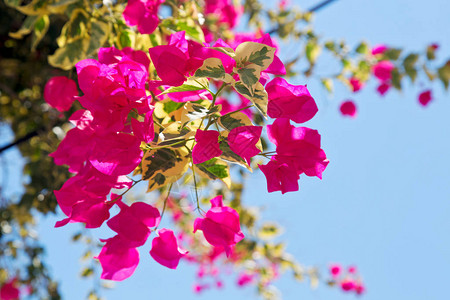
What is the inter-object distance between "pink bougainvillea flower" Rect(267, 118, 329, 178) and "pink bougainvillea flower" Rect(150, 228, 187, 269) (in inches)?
6.2

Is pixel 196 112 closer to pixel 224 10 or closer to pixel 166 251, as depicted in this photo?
pixel 166 251

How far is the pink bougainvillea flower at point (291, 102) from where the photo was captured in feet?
1.34

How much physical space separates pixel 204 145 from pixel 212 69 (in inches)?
2.8

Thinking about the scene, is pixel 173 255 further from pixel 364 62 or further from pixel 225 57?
pixel 364 62

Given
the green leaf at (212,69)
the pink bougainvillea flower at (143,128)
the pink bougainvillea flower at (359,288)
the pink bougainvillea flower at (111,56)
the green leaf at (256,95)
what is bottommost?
the pink bougainvillea flower at (359,288)

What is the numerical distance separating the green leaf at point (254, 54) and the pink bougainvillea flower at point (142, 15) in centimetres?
22

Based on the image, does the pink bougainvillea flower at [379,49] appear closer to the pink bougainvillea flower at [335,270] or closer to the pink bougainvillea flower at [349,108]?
the pink bougainvillea flower at [349,108]

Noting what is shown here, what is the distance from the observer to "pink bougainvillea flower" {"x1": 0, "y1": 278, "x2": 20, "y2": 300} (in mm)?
1692

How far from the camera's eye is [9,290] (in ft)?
5.57

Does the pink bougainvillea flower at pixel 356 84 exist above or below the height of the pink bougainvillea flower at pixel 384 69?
below

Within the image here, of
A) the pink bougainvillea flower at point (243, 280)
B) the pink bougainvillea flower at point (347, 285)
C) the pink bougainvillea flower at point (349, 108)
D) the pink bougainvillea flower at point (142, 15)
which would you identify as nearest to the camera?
the pink bougainvillea flower at point (142, 15)

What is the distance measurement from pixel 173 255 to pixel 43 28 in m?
0.50

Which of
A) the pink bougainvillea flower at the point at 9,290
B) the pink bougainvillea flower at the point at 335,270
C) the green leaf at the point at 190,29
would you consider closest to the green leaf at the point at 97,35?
the green leaf at the point at 190,29

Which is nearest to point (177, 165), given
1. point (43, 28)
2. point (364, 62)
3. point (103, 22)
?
point (103, 22)
